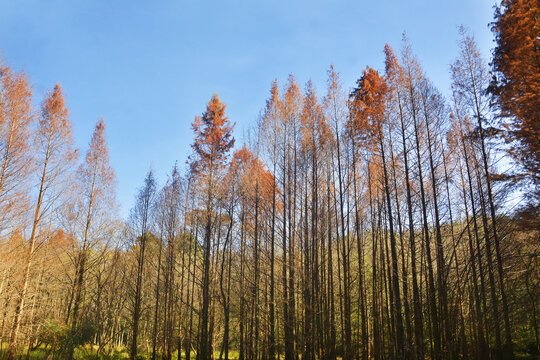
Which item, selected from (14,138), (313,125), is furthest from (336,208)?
(14,138)

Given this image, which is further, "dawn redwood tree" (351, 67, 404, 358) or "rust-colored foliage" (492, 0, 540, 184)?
"dawn redwood tree" (351, 67, 404, 358)

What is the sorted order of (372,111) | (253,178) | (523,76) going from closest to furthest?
(523,76) < (372,111) < (253,178)

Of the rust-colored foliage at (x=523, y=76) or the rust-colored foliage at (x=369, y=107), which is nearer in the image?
the rust-colored foliage at (x=523, y=76)

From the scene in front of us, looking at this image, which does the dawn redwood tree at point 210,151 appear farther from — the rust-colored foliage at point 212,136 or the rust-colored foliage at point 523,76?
the rust-colored foliage at point 523,76

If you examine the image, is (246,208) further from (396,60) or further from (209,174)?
(396,60)

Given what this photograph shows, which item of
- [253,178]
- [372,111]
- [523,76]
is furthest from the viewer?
[253,178]

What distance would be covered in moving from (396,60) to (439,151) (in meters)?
3.83

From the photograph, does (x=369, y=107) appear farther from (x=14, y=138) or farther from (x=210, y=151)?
(x=14, y=138)

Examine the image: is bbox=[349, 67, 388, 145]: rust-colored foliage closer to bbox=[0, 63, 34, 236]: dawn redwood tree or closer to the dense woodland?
the dense woodland

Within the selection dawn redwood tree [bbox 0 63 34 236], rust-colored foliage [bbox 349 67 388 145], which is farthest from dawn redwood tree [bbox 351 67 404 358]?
dawn redwood tree [bbox 0 63 34 236]

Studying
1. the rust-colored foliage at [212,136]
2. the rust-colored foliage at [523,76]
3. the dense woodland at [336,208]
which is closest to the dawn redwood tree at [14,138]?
the dense woodland at [336,208]

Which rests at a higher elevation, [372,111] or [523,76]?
[372,111]

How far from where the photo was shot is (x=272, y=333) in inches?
429

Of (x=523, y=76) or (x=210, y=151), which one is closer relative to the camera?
(x=523, y=76)
